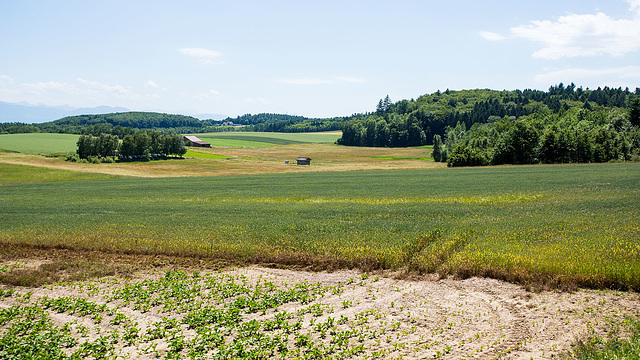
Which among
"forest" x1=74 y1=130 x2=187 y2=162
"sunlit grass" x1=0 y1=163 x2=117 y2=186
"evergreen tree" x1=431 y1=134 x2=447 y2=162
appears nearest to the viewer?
"sunlit grass" x1=0 y1=163 x2=117 y2=186

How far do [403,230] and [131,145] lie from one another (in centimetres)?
9549

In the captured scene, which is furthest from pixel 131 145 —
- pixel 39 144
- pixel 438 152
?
pixel 438 152

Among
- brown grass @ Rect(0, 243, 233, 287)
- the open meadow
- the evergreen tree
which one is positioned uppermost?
the evergreen tree

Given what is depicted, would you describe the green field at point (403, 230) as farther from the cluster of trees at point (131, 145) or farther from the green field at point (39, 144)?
the green field at point (39, 144)

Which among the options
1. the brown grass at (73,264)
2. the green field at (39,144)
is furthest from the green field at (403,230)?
the green field at (39,144)

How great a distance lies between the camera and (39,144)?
115 metres

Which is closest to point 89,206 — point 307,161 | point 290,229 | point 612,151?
point 290,229

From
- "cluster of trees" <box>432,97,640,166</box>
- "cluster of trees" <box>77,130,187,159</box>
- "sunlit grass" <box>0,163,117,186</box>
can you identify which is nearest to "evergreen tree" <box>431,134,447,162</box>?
"cluster of trees" <box>432,97,640,166</box>

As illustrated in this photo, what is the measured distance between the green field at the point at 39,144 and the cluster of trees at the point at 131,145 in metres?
11.0

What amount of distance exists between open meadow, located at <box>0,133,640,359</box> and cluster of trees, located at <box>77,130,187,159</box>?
7703cm

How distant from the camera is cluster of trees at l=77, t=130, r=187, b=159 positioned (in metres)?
97.8

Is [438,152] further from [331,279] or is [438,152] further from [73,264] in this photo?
[73,264]

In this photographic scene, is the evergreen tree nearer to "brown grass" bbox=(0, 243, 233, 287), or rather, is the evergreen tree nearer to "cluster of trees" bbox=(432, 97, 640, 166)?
"cluster of trees" bbox=(432, 97, 640, 166)

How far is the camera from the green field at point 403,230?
14.7 meters
